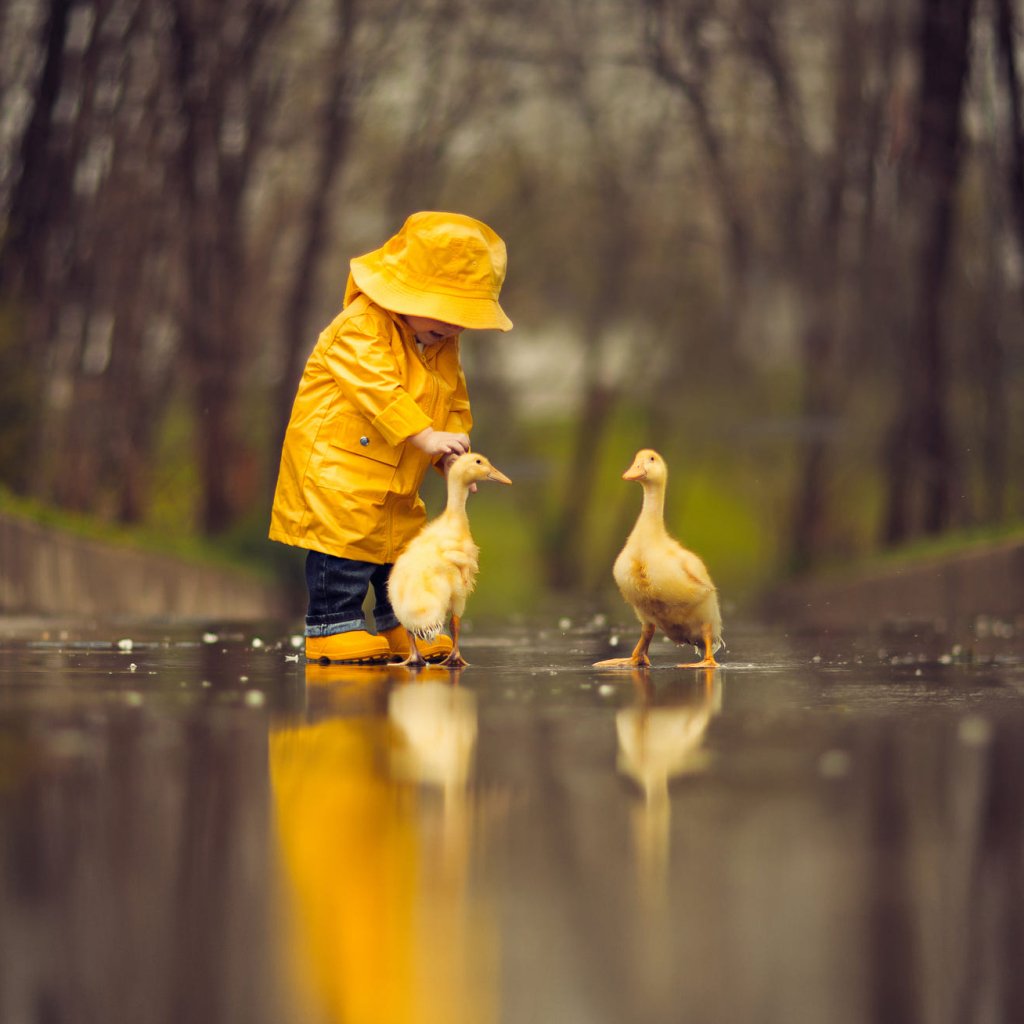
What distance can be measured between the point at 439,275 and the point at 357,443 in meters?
0.80

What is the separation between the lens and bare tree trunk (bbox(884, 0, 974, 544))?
22.6 meters

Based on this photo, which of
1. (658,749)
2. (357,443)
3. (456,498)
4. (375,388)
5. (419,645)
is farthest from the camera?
(419,645)

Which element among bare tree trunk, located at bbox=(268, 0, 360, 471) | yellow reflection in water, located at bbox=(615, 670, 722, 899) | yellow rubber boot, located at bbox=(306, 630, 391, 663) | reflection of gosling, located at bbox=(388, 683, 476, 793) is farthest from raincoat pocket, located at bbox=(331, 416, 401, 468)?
bare tree trunk, located at bbox=(268, 0, 360, 471)

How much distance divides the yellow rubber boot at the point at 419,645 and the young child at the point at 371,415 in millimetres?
21

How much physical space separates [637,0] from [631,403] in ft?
54.7

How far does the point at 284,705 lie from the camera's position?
7102mm

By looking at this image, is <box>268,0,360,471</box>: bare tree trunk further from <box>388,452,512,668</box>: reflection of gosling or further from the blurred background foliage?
<box>388,452,512,668</box>: reflection of gosling

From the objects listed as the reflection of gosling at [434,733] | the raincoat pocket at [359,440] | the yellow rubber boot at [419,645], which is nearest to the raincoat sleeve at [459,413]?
the raincoat pocket at [359,440]

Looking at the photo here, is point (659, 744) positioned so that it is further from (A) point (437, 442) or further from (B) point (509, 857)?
(A) point (437, 442)

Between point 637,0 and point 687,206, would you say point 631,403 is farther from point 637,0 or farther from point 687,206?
point 637,0

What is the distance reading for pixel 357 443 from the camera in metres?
8.79

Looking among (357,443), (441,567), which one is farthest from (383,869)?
(357,443)

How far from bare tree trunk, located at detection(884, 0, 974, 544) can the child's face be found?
48.4 ft

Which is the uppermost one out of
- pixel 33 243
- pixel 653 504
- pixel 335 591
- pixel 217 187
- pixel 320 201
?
pixel 320 201
